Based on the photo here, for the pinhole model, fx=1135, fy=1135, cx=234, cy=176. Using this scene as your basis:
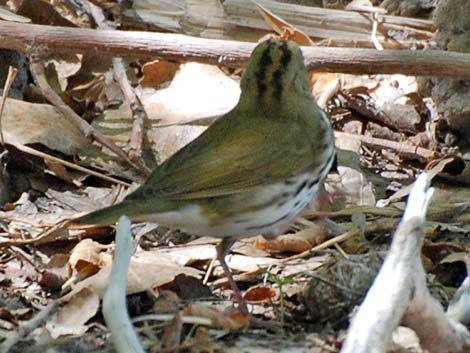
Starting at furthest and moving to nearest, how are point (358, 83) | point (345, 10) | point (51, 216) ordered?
point (345, 10)
point (358, 83)
point (51, 216)

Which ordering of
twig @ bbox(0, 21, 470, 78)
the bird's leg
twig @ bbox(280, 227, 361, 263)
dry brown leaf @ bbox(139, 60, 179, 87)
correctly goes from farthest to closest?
dry brown leaf @ bbox(139, 60, 179, 87) < twig @ bbox(0, 21, 470, 78) < twig @ bbox(280, 227, 361, 263) < the bird's leg

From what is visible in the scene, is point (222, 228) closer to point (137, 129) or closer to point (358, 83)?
point (137, 129)

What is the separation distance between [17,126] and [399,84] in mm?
2138

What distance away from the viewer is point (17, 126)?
194 inches

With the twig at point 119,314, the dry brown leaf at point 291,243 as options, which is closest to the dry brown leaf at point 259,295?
the dry brown leaf at point 291,243

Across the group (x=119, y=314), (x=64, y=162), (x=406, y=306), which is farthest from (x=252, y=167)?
(x=64, y=162)

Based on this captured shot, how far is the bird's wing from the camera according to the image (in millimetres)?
3732

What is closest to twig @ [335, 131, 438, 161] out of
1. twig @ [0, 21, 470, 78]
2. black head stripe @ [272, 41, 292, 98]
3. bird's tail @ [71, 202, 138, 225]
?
twig @ [0, 21, 470, 78]

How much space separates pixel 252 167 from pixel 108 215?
0.58 m

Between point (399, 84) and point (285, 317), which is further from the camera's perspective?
point (399, 84)

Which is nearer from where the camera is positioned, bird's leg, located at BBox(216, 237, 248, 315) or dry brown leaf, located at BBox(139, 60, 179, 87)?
bird's leg, located at BBox(216, 237, 248, 315)

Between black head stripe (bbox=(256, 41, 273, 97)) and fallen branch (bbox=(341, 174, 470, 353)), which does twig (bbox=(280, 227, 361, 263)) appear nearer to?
black head stripe (bbox=(256, 41, 273, 97))

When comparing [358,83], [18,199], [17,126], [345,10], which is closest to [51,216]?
[18,199]

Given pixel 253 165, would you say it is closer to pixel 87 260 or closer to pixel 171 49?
pixel 87 260
